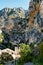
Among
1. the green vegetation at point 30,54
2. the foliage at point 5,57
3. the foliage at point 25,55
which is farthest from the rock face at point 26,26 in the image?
the green vegetation at point 30,54

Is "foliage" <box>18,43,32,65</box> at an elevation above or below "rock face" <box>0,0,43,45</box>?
below

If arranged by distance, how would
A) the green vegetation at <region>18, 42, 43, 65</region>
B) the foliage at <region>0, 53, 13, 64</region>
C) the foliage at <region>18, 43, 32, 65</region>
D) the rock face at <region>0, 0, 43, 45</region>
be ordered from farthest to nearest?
the rock face at <region>0, 0, 43, 45</region> → the foliage at <region>0, 53, 13, 64</region> → the foliage at <region>18, 43, 32, 65</region> → the green vegetation at <region>18, 42, 43, 65</region>

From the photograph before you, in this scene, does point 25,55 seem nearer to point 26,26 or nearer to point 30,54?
point 30,54

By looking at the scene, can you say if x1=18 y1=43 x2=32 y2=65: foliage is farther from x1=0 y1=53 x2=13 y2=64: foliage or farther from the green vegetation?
x1=0 y1=53 x2=13 y2=64: foliage

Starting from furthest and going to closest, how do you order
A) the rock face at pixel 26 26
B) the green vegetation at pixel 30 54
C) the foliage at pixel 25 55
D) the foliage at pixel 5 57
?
the rock face at pixel 26 26 → the foliage at pixel 5 57 → the foliage at pixel 25 55 → the green vegetation at pixel 30 54

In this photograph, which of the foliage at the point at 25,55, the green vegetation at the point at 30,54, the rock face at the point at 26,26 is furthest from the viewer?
the rock face at the point at 26,26

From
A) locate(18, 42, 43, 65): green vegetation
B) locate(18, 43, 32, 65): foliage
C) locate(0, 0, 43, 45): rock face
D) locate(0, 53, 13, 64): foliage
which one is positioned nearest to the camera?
locate(18, 42, 43, 65): green vegetation

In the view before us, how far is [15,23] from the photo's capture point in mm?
128250

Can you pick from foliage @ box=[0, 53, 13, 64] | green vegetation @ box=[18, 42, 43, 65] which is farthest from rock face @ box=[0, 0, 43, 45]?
green vegetation @ box=[18, 42, 43, 65]

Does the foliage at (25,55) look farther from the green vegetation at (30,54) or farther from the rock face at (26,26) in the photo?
the rock face at (26,26)

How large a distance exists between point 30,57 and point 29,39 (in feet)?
101

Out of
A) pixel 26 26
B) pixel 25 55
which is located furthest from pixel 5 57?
pixel 26 26

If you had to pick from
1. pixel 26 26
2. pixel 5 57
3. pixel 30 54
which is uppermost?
pixel 26 26

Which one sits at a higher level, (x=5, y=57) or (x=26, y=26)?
(x=26, y=26)
